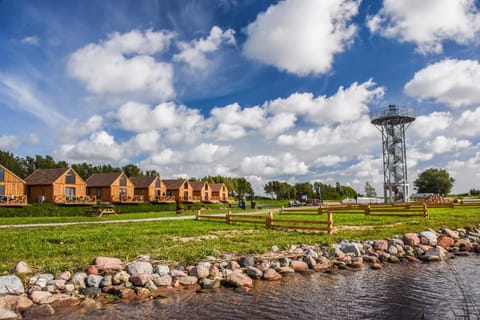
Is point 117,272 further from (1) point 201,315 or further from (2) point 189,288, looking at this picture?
(1) point 201,315

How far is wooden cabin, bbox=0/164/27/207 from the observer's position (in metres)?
45.2

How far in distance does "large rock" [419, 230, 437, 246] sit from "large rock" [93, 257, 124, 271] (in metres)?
12.7

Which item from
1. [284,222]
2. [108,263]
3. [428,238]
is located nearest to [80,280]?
[108,263]

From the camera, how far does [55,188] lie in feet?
172

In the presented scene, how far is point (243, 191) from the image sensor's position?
116m

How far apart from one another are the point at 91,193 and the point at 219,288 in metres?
58.3

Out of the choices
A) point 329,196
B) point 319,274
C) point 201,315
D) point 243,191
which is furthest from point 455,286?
point 243,191

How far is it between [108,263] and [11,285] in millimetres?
2556

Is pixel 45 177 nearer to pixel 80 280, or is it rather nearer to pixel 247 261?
pixel 80 280

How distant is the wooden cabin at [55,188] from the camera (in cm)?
5216

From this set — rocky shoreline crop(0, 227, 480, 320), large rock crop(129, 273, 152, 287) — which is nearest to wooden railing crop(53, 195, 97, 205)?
rocky shoreline crop(0, 227, 480, 320)

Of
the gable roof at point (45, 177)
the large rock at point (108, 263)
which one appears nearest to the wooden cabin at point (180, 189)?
the gable roof at point (45, 177)

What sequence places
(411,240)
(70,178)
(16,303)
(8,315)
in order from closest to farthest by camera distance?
(8,315) → (16,303) → (411,240) → (70,178)

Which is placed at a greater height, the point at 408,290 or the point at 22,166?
the point at 22,166
